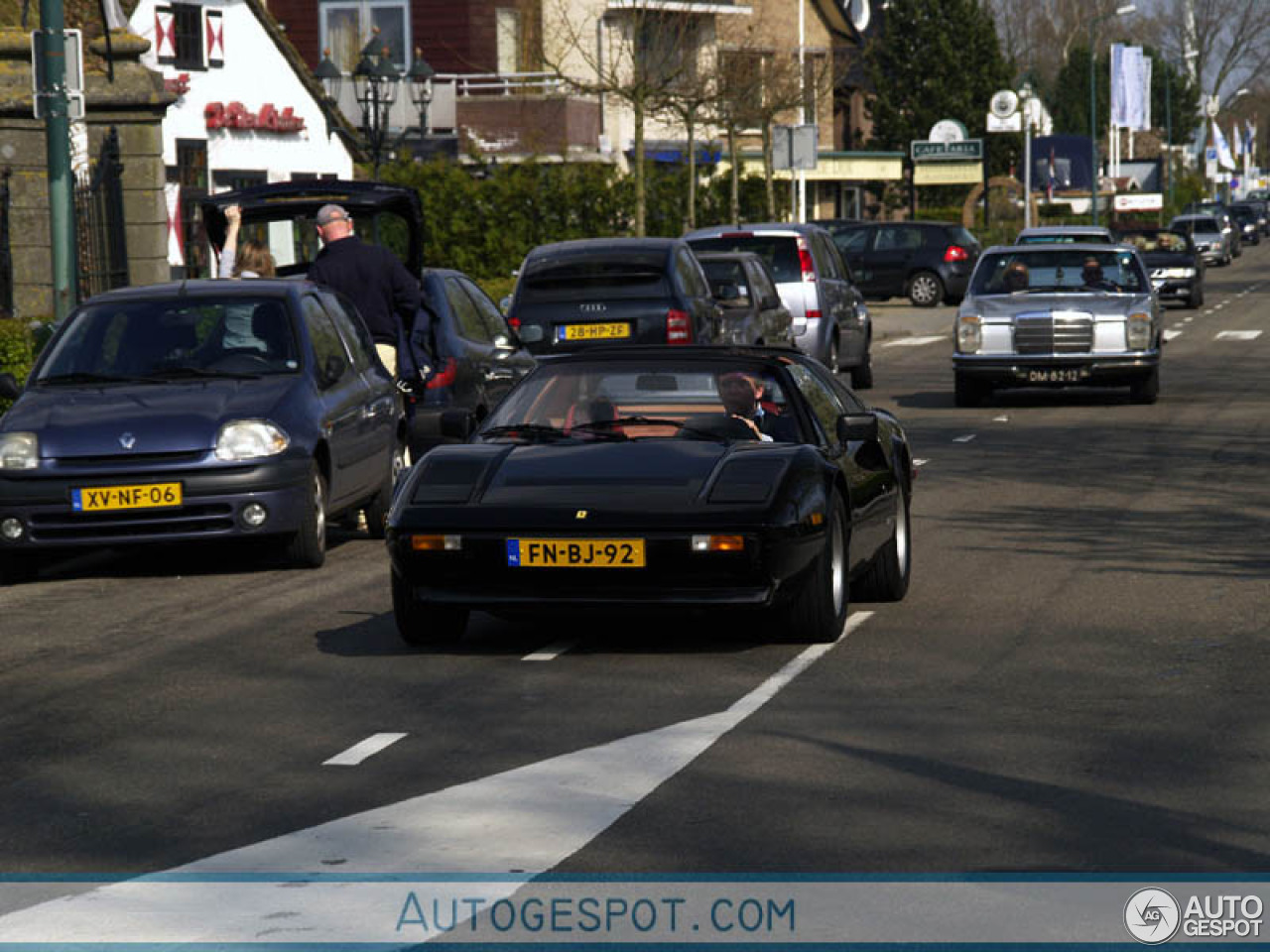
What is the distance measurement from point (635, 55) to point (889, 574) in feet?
107

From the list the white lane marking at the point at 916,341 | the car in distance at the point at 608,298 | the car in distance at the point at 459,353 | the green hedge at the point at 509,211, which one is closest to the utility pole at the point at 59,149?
the car in distance at the point at 459,353

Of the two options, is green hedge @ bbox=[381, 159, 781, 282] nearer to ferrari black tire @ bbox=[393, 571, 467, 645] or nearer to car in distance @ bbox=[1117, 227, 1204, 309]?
car in distance @ bbox=[1117, 227, 1204, 309]

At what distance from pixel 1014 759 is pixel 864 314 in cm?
2110

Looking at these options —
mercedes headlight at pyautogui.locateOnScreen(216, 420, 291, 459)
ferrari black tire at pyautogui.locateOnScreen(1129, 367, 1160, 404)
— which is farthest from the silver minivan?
mercedes headlight at pyautogui.locateOnScreen(216, 420, 291, 459)

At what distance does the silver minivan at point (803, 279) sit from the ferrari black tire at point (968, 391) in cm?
215

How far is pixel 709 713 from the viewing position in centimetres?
841

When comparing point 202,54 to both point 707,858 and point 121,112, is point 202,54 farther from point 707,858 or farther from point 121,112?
point 707,858

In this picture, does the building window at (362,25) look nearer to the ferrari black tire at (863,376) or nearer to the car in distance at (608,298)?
the ferrari black tire at (863,376)

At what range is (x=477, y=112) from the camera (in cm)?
5812

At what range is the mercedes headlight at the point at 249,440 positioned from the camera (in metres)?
12.6

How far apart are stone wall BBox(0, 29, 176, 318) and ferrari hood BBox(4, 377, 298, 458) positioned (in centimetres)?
1153

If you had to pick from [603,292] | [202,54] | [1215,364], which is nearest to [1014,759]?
[603,292]

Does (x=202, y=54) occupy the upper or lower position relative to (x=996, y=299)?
upper

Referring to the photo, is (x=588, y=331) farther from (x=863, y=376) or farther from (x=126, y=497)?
(x=126, y=497)
